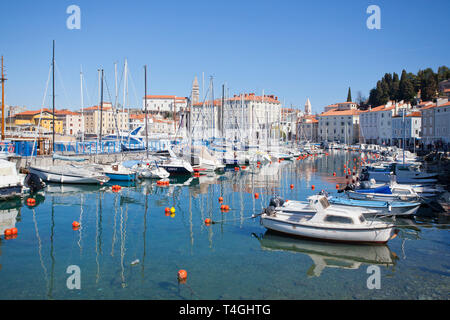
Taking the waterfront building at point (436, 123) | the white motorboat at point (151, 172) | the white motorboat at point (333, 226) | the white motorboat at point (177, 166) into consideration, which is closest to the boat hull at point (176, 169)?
the white motorboat at point (177, 166)

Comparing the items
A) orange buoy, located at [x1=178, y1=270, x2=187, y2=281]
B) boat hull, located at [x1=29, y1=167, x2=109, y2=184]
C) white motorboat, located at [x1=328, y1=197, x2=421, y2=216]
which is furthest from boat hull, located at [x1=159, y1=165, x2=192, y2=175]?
orange buoy, located at [x1=178, y1=270, x2=187, y2=281]

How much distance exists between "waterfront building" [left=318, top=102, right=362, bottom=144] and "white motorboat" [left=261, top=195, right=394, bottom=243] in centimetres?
11560

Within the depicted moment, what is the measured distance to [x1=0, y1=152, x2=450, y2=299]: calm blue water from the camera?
12.1 metres

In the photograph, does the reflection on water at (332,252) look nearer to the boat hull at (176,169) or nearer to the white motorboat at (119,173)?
the white motorboat at (119,173)

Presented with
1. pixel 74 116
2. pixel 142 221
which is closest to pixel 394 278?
pixel 142 221

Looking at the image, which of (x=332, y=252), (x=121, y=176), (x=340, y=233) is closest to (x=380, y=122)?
(x=121, y=176)

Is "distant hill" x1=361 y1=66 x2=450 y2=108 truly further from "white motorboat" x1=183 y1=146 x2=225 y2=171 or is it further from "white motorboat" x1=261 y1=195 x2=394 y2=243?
"white motorboat" x1=261 y1=195 x2=394 y2=243

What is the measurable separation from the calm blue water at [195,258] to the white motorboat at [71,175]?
7683 millimetres

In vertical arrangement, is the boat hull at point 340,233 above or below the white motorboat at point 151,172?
below

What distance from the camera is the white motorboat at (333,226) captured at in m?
16.1

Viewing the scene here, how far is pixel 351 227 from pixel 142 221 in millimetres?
11092

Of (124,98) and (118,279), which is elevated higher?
(124,98)
